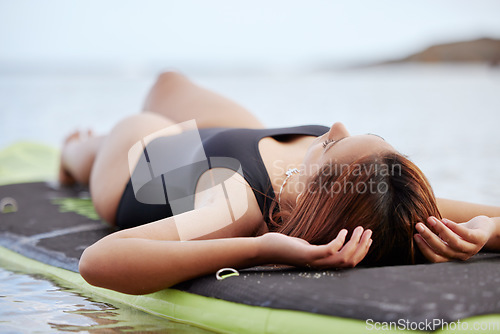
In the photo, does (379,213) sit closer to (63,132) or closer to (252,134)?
(252,134)

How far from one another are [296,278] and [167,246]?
0.86 feet

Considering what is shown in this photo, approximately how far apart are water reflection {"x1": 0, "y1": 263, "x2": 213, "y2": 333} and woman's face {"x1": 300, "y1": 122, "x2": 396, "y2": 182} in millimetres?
442

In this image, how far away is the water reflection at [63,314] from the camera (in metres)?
1.11

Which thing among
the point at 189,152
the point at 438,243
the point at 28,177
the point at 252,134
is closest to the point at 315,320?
the point at 438,243

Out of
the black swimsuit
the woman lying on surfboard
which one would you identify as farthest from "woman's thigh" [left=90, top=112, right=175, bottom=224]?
the woman lying on surfboard

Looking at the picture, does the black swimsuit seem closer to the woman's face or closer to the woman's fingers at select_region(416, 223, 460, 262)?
the woman's face

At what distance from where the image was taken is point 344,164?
1.15m

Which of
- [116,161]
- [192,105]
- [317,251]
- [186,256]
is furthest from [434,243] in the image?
[192,105]

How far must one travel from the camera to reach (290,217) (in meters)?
1.20

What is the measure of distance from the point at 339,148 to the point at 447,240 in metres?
0.29

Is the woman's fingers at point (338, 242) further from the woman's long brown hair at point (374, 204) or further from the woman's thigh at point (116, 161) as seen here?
the woman's thigh at point (116, 161)

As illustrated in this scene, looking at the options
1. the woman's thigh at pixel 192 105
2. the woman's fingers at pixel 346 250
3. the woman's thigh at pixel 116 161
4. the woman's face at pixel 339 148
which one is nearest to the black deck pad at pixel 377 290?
the woman's fingers at pixel 346 250

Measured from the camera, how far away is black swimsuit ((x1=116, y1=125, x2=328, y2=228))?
132 centimetres

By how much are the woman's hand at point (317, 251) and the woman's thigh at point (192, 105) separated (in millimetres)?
900
